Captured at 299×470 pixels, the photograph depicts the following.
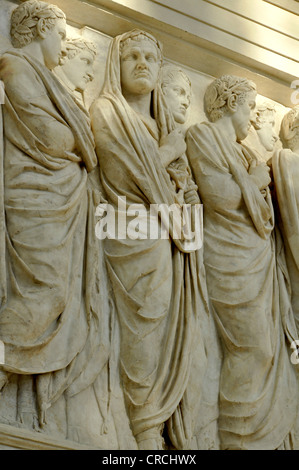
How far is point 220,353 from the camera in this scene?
249 inches

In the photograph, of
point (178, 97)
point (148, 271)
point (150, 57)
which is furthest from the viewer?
point (178, 97)

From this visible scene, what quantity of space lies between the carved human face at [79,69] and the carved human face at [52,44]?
0.13 m

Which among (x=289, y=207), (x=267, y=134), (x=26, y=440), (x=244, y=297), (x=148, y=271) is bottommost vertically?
(x=26, y=440)

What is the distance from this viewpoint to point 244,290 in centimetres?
634

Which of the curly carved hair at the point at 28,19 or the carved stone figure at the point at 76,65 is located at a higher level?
the curly carved hair at the point at 28,19

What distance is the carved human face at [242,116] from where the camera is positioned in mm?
6891

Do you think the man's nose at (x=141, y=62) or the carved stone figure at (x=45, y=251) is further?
the man's nose at (x=141, y=62)

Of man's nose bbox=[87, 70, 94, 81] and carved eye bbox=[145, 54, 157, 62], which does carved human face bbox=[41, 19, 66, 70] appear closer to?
man's nose bbox=[87, 70, 94, 81]

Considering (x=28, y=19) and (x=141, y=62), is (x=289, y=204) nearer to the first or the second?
(x=141, y=62)

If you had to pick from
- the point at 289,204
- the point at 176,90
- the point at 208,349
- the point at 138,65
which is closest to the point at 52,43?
the point at 138,65

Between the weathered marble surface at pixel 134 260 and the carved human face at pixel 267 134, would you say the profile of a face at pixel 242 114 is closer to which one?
the weathered marble surface at pixel 134 260

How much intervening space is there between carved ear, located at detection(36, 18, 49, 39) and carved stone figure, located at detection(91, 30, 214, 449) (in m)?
0.50

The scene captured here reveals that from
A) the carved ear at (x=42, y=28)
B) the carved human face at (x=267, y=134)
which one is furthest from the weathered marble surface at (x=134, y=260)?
the carved human face at (x=267, y=134)

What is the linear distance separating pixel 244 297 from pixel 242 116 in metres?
1.29
